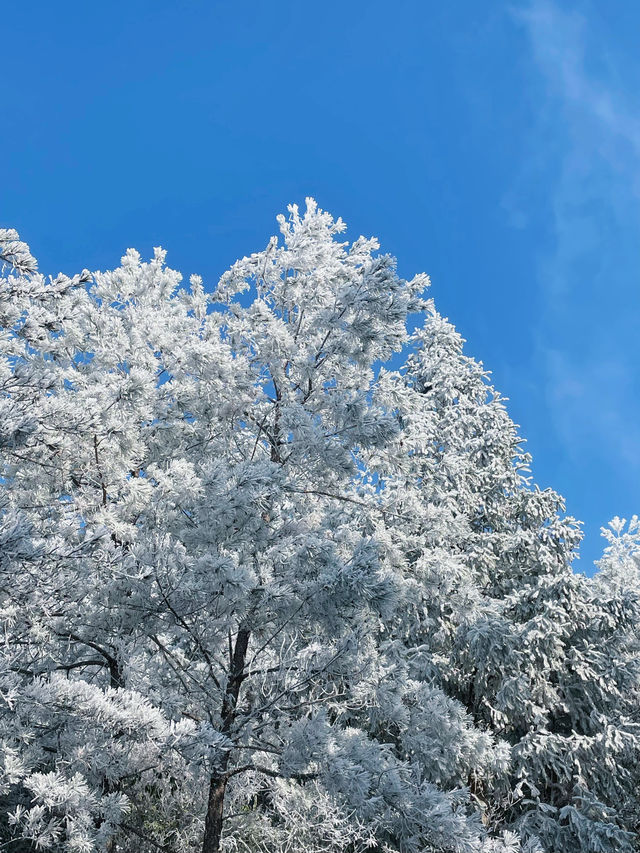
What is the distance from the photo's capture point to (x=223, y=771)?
6.21 m

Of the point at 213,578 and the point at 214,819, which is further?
the point at 214,819

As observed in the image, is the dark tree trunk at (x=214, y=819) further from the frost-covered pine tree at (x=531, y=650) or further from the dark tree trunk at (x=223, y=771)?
the frost-covered pine tree at (x=531, y=650)

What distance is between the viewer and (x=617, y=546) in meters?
15.6

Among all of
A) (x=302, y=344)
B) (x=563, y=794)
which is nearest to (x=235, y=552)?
(x=302, y=344)

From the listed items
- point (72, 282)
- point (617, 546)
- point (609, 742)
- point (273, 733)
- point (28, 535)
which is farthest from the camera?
point (617, 546)

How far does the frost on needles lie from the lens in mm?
5262

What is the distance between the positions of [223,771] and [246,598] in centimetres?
171

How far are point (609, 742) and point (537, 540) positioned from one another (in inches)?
142

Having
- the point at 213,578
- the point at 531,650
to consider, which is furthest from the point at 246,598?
the point at 531,650

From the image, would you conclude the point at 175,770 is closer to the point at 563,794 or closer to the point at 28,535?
the point at 28,535

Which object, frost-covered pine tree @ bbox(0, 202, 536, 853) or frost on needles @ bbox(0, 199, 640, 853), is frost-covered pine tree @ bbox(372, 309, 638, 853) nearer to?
frost on needles @ bbox(0, 199, 640, 853)

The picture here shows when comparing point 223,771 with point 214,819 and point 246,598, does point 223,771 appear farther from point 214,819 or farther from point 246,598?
point 246,598

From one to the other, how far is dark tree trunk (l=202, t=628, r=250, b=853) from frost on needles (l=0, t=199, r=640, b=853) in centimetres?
3

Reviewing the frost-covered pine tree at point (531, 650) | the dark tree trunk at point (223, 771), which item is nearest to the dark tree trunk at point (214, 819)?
the dark tree trunk at point (223, 771)
